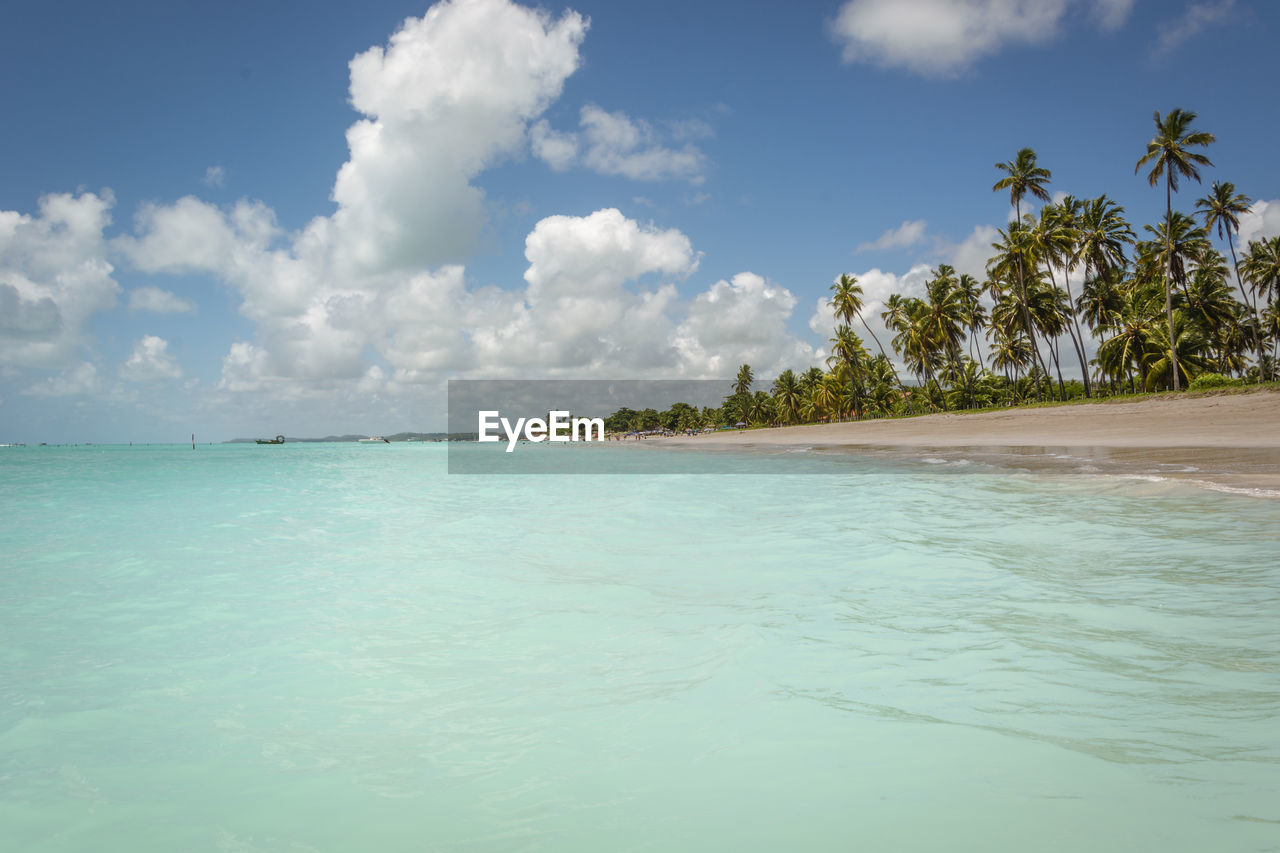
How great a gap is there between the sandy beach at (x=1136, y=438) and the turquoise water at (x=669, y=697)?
248 inches

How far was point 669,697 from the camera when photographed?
3.35 metres

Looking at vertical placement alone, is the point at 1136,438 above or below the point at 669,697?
above

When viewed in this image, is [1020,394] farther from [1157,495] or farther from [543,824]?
[543,824]

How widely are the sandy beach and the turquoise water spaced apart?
20.6 ft

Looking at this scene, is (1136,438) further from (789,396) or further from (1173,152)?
(789,396)

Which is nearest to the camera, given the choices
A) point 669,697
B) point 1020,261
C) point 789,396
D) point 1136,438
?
point 669,697

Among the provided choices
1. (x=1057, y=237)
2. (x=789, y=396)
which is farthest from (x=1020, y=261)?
(x=789, y=396)

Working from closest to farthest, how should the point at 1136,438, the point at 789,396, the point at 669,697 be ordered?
the point at 669,697 → the point at 1136,438 → the point at 789,396

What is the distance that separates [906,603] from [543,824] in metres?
3.56

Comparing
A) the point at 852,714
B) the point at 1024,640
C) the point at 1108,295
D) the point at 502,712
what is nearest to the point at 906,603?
the point at 1024,640

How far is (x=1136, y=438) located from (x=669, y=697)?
83.0 ft

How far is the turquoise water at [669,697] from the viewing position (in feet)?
7.36

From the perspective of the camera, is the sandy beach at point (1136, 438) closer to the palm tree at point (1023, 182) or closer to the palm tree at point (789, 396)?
the palm tree at point (1023, 182)

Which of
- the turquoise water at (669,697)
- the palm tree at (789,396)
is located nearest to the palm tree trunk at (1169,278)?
the turquoise water at (669,697)
